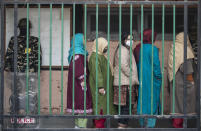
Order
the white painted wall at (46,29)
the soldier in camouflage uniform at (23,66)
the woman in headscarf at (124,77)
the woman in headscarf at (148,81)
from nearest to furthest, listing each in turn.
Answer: the woman in headscarf at (124,77)
the woman in headscarf at (148,81)
the soldier in camouflage uniform at (23,66)
the white painted wall at (46,29)

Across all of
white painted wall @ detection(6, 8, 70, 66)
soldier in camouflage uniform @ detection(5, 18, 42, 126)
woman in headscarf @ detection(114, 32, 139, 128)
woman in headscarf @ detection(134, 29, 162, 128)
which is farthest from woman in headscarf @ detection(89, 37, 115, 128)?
white painted wall @ detection(6, 8, 70, 66)

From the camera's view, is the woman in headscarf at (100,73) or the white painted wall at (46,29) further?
the white painted wall at (46,29)

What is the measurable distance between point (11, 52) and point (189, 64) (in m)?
2.84

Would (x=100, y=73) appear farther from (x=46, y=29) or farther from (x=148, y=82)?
(x=46, y=29)

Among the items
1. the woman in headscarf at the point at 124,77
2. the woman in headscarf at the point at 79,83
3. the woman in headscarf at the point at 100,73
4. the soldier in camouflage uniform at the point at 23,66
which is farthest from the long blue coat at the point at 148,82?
the soldier in camouflage uniform at the point at 23,66

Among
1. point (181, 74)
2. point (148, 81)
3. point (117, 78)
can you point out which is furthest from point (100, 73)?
point (181, 74)

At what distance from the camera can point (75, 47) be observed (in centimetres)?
629

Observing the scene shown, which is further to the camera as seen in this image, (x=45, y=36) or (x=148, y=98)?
(x=45, y=36)

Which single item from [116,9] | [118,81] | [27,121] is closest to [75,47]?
[118,81]

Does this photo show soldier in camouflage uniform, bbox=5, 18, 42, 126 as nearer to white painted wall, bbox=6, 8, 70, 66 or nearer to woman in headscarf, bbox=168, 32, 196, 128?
white painted wall, bbox=6, 8, 70, 66

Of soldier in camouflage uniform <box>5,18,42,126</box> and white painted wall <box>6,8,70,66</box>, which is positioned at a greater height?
white painted wall <box>6,8,70,66</box>

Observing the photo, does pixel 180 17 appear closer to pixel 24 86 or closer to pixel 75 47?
pixel 75 47

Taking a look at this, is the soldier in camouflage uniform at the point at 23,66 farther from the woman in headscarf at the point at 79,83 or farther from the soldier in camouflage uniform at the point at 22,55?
the woman in headscarf at the point at 79,83

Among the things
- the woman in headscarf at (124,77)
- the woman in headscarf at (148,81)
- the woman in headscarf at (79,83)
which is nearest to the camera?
the woman in headscarf at (79,83)
